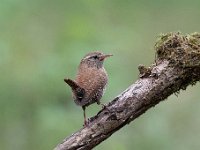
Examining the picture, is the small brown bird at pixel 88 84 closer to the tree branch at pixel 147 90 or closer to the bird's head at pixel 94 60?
the bird's head at pixel 94 60

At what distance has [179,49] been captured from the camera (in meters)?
6.10

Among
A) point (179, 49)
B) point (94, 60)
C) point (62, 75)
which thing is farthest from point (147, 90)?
point (62, 75)

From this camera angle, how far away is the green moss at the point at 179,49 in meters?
5.97

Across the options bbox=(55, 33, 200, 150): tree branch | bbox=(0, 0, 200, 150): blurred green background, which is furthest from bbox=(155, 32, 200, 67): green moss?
bbox=(0, 0, 200, 150): blurred green background

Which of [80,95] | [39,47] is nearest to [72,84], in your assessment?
[80,95]

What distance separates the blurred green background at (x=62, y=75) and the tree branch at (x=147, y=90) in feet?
8.09

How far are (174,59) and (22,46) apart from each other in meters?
4.68

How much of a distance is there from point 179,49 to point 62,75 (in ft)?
9.77

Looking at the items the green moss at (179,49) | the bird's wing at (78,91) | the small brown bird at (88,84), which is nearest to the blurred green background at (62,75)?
the small brown bird at (88,84)

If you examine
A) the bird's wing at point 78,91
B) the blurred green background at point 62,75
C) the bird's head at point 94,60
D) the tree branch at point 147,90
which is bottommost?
the tree branch at point 147,90

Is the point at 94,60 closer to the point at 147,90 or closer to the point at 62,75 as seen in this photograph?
the point at 147,90

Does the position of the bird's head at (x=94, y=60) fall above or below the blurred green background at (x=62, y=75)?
below

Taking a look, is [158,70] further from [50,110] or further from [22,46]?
[22,46]

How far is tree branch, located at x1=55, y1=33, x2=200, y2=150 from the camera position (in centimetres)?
581
